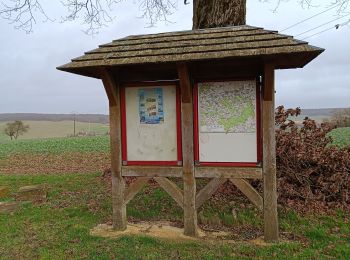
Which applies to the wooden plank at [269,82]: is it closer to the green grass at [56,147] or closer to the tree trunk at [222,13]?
the tree trunk at [222,13]

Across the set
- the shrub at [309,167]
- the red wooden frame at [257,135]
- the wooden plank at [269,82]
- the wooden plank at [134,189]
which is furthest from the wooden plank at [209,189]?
the shrub at [309,167]

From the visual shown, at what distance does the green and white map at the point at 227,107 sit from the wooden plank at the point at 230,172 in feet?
1.90

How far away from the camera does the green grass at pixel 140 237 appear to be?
5.18 metres

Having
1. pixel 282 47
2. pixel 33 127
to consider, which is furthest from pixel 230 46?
pixel 33 127

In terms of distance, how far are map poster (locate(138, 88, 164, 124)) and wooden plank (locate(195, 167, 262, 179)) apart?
1.05 m

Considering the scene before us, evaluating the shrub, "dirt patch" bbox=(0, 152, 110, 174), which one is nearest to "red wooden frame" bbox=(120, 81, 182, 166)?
the shrub

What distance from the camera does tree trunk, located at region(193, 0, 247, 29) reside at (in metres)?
8.44

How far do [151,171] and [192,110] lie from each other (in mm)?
1204

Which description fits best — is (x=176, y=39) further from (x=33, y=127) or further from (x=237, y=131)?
(x=33, y=127)

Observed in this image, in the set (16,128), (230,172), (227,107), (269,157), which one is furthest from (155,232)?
(16,128)

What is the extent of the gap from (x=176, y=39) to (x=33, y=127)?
8923 cm

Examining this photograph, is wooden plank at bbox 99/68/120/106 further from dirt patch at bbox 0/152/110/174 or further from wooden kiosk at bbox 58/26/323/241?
dirt patch at bbox 0/152/110/174

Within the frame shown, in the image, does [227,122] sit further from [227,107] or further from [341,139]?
[341,139]

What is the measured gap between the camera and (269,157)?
5.41 meters
